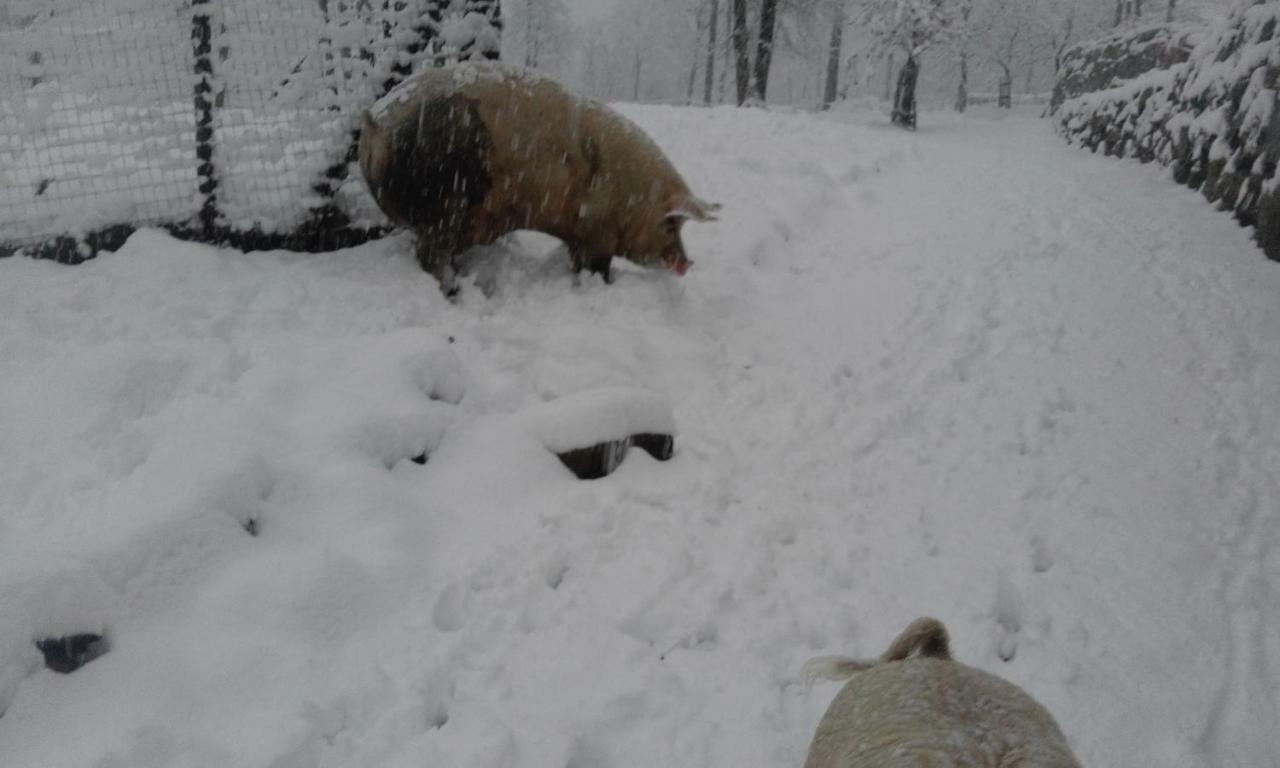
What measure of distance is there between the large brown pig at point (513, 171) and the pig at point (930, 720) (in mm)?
4398

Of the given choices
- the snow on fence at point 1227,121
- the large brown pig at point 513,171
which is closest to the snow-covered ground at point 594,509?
the large brown pig at point 513,171

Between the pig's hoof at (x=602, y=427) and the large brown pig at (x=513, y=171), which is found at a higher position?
the large brown pig at (x=513, y=171)

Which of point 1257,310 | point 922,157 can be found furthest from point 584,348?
point 922,157

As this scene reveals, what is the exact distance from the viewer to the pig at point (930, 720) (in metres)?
1.82

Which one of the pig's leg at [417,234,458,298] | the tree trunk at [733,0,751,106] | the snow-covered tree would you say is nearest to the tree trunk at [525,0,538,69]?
the tree trunk at [733,0,751,106]

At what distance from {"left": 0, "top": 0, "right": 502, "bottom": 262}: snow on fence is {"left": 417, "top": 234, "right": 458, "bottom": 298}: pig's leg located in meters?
0.76

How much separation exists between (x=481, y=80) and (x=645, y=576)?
389 cm

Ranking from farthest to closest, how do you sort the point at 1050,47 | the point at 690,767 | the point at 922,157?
the point at 1050,47
the point at 922,157
the point at 690,767

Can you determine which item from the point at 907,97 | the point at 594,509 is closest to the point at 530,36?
the point at 907,97

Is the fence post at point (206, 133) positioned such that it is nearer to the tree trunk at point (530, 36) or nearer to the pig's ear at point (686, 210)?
the pig's ear at point (686, 210)

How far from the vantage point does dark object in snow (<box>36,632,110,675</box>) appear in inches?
115

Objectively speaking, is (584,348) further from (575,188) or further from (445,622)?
(445,622)

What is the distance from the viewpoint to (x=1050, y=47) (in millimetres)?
37438

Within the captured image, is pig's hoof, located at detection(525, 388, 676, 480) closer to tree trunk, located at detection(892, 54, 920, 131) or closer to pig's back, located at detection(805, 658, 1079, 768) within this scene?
pig's back, located at detection(805, 658, 1079, 768)
